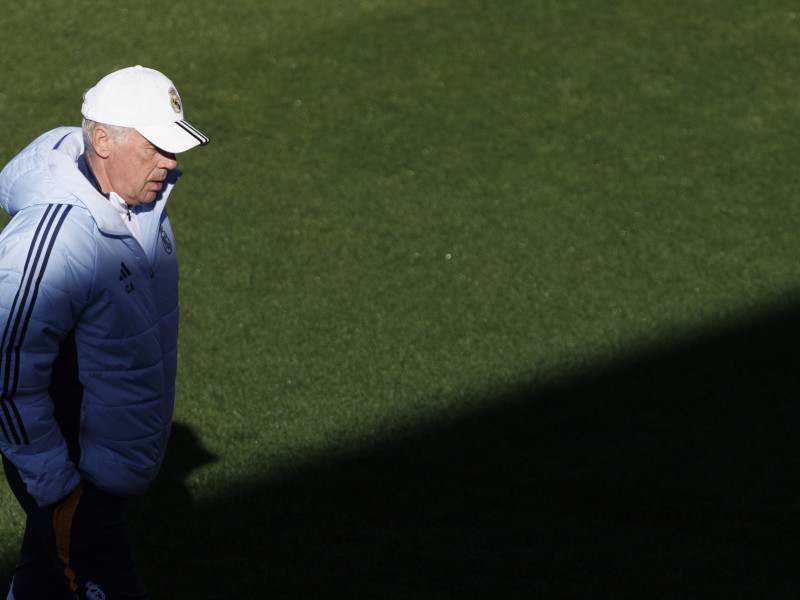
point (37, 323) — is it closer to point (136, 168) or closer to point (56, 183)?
point (56, 183)

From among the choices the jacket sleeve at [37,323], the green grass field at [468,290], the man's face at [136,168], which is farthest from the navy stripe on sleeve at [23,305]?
the green grass field at [468,290]

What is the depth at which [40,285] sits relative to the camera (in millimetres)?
2869

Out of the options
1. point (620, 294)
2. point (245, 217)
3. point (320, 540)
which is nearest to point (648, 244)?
point (620, 294)

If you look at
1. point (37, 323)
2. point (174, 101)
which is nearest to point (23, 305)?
point (37, 323)

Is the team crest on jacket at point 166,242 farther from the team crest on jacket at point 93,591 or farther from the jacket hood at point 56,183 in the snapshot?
the team crest on jacket at point 93,591

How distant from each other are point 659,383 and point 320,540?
2.23m

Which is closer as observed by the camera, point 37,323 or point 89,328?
point 37,323

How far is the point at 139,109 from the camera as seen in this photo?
304 cm

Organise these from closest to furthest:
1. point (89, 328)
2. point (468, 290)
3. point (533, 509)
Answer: point (89, 328), point (533, 509), point (468, 290)

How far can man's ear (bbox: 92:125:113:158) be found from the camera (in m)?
3.05

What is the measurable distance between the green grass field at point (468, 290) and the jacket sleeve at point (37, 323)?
1521 mm

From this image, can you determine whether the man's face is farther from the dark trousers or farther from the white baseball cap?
the dark trousers

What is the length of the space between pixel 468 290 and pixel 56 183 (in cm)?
Answer: 389

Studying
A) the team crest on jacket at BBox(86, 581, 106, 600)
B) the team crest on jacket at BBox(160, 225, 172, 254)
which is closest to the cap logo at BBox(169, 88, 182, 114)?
the team crest on jacket at BBox(160, 225, 172, 254)
